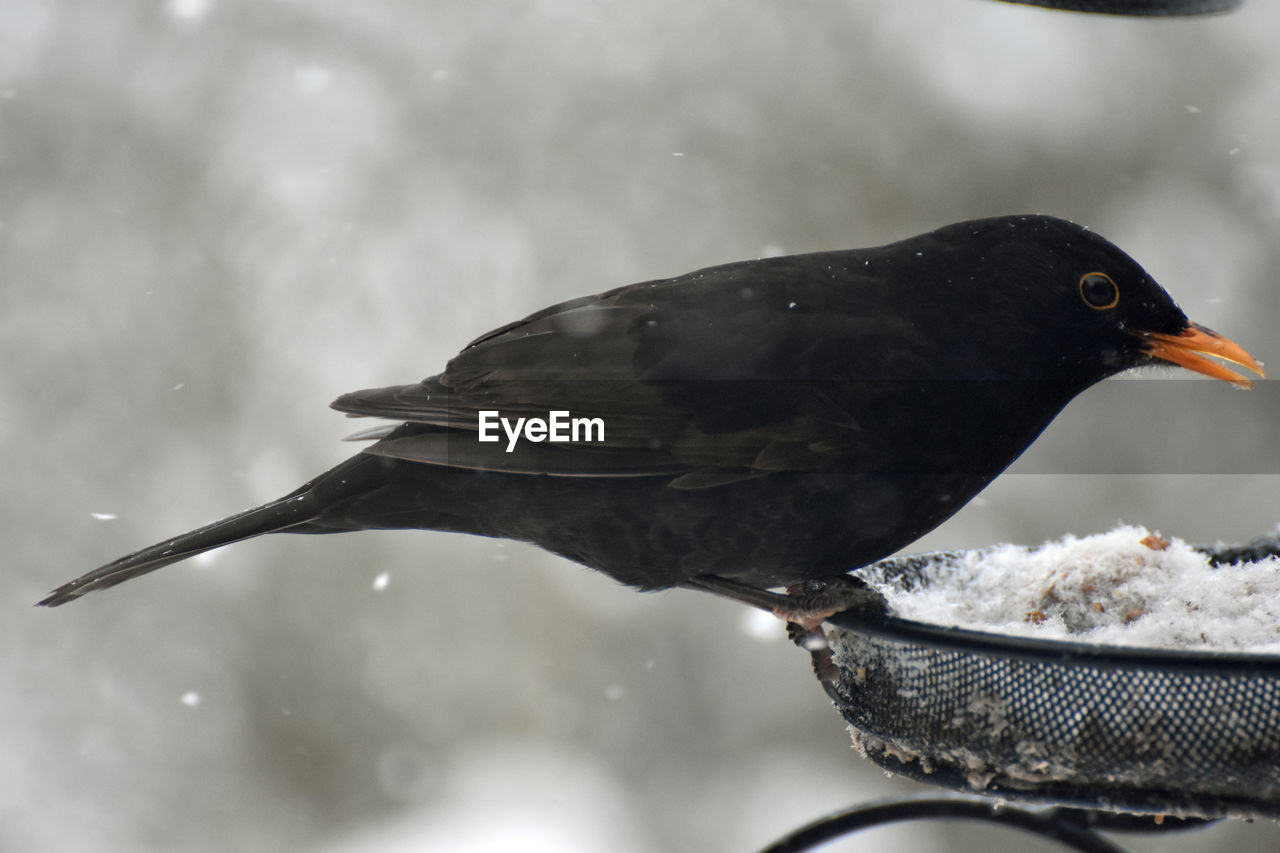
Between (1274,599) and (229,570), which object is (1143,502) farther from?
(229,570)

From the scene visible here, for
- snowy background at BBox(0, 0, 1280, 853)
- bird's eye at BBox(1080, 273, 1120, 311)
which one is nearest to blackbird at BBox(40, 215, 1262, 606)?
bird's eye at BBox(1080, 273, 1120, 311)

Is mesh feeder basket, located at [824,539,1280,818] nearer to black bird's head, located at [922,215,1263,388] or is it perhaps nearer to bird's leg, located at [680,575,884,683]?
bird's leg, located at [680,575,884,683]

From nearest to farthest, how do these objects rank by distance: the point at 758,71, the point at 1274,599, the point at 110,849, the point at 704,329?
the point at 1274,599, the point at 704,329, the point at 110,849, the point at 758,71

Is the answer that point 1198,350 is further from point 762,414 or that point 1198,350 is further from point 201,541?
point 201,541

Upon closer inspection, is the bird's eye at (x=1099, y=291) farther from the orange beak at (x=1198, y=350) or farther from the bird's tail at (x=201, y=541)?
the bird's tail at (x=201, y=541)

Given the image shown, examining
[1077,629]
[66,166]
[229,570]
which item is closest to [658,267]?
[229,570]
